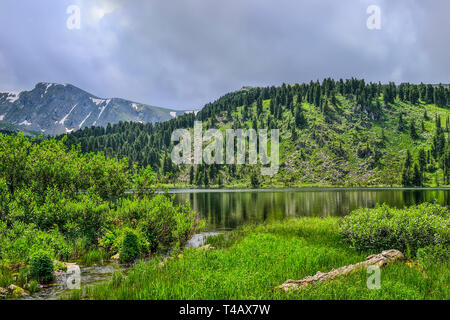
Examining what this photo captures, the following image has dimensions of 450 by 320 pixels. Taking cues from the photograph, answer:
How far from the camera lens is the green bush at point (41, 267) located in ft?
56.7

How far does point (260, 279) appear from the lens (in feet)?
45.4

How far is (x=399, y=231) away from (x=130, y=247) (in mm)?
21992

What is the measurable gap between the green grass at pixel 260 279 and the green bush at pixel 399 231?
1939 mm

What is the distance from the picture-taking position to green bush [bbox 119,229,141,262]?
23031mm

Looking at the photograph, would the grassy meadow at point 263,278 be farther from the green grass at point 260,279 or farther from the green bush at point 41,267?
the green bush at point 41,267

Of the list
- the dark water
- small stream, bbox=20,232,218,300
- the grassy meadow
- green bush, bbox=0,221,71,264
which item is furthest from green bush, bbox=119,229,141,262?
the dark water

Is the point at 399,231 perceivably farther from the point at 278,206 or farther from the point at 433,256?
the point at 278,206

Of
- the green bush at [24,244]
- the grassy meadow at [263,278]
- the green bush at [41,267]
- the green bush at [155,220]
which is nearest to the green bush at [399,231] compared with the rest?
the grassy meadow at [263,278]
